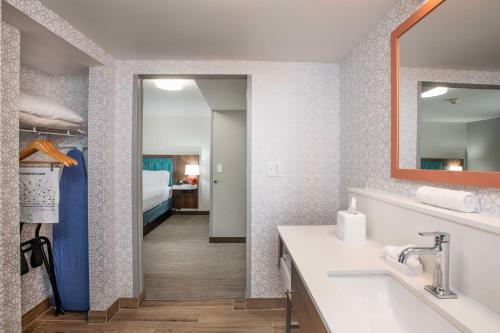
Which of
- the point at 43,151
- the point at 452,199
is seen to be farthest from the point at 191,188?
the point at 452,199

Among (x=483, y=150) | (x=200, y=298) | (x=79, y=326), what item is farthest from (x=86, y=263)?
(x=483, y=150)

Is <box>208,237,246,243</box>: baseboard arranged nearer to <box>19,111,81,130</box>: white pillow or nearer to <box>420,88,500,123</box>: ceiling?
<box>19,111,81,130</box>: white pillow

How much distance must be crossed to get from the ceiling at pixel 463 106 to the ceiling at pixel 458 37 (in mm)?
92

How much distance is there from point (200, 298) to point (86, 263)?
103cm

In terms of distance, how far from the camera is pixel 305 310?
102cm

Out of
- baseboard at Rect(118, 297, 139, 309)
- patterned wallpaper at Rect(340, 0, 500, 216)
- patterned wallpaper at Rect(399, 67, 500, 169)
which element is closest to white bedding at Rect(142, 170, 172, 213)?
baseboard at Rect(118, 297, 139, 309)

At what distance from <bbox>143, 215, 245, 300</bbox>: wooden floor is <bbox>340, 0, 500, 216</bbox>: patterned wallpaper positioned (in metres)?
1.54

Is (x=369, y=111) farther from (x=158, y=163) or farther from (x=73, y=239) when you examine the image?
(x=158, y=163)

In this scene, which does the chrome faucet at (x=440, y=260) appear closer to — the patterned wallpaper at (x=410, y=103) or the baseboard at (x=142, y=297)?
the patterned wallpaper at (x=410, y=103)

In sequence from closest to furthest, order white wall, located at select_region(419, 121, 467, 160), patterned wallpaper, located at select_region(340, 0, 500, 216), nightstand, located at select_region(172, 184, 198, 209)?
white wall, located at select_region(419, 121, 467, 160) → patterned wallpaper, located at select_region(340, 0, 500, 216) → nightstand, located at select_region(172, 184, 198, 209)

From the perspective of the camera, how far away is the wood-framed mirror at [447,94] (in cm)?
96

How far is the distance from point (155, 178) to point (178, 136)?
1211 mm

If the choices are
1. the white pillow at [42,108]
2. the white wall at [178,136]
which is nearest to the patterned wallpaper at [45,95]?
the white pillow at [42,108]

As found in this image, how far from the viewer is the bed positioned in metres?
4.86
